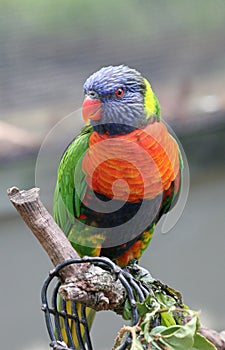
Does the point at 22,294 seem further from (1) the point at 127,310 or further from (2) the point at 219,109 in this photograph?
(1) the point at 127,310

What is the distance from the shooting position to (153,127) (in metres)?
1.09

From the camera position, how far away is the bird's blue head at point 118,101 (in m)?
1.03

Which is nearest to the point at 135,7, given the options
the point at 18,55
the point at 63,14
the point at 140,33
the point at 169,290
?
the point at 140,33

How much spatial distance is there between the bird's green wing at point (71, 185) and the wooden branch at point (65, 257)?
10.5 inches

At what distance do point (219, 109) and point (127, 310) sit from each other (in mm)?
1144

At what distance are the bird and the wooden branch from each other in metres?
0.28

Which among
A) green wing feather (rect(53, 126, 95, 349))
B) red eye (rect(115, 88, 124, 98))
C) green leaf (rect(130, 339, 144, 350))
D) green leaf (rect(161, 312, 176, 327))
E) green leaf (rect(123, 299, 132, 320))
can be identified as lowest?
green leaf (rect(130, 339, 144, 350))

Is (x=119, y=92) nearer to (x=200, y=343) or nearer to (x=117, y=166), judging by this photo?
(x=117, y=166)

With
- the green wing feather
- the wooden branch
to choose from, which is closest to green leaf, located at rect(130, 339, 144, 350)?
the wooden branch

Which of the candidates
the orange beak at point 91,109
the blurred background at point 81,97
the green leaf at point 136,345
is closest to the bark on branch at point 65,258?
the green leaf at point 136,345

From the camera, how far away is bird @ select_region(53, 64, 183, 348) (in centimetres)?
107

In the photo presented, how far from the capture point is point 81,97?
1728 mm

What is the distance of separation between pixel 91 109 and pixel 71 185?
0.15m

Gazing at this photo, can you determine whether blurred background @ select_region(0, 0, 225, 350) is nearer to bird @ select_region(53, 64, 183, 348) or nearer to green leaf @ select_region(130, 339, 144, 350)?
bird @ select_region(53, 64, 183, 348)
